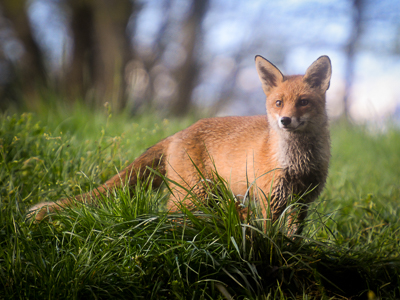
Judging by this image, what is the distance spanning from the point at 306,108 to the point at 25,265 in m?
2.61

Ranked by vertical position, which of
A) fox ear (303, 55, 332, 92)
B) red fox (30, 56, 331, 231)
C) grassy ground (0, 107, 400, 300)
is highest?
fox ear (303, 55, 332, 92)

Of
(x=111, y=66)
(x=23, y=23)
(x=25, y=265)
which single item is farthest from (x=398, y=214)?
(x=23, y=23)

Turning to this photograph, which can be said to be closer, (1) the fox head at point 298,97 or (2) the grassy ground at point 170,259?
(2) the grassy ground at point 170,259

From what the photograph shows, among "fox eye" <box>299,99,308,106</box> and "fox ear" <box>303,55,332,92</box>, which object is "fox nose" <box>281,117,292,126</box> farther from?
"fox ear" <box>303,55,332,92</box>

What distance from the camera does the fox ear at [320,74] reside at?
2961 mm

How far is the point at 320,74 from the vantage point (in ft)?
10.0

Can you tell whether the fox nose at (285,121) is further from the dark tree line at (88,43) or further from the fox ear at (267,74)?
the dark tree line at (88,43)

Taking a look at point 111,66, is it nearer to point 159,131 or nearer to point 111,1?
point 111,1

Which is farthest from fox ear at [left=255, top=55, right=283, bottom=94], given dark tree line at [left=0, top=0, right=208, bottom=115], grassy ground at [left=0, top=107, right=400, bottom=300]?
dark tree line at [left=0, top=0, right=208, bottom=115]

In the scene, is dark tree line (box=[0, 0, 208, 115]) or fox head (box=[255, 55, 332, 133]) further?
dark tree line (box=[0, 0, 208, 115])

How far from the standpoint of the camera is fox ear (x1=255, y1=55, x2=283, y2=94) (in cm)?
308

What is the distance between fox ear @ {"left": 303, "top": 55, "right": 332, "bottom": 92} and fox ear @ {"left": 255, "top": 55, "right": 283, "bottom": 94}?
0.28 meters

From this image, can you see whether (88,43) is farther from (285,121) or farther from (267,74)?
(285,121)

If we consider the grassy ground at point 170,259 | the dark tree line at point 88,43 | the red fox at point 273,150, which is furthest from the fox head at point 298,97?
the dark tree line at point 88,43
